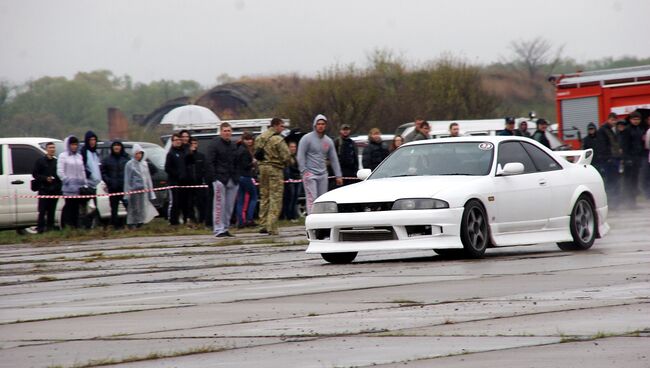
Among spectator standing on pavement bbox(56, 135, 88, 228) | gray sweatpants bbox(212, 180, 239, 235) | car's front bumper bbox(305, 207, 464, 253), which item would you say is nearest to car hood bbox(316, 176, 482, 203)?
car's front bumper bbox(305, 207, 464, 253)

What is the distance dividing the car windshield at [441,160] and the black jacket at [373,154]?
9.42 meters

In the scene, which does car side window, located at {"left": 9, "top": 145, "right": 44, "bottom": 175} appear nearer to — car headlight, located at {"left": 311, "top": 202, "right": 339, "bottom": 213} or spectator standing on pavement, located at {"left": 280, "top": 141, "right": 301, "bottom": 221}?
spectator standing on pavement, located at {"left": 280, "top": 141, "right": 301, "bottom": 221}

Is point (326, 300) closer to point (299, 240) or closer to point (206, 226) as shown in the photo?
point (299, 240)

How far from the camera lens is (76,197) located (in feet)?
75.0

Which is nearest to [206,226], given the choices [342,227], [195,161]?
[195,161]

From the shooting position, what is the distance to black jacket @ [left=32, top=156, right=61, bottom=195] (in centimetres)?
2272

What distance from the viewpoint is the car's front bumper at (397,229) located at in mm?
12852

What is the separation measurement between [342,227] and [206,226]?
10.4 meters

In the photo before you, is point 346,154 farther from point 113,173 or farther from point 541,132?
point 541,132

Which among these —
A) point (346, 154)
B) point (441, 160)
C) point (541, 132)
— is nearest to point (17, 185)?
point (346, 154)

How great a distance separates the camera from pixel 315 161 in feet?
64.0

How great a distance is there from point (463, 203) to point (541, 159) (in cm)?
216

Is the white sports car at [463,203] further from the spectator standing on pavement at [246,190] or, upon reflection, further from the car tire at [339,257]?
the spectator standing on pavement at [246,190]

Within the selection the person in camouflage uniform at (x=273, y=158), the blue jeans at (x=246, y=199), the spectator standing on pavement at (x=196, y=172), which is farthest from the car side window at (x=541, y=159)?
the spectator standing on pavement at (x=196, y=172)
